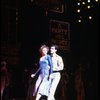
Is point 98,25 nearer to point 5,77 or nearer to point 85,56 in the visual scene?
point 85,56

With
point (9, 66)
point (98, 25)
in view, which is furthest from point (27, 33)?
point (98, 25)

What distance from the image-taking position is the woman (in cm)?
629

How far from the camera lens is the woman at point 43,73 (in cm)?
629

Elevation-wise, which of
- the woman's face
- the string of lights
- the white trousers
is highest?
the string of lights

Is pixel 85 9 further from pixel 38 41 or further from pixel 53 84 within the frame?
pixel 53 84

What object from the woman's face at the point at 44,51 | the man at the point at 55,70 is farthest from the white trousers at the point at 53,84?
the woman's face at the point at 44,51

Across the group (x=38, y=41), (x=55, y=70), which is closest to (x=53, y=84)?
(x=55, y=70)

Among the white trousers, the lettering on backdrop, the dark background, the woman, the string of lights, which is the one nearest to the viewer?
the dark background

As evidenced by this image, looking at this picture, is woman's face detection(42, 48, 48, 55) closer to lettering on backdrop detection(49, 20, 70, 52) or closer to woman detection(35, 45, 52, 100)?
woman detection(35, 45, 52, 100)

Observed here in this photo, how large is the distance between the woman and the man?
84mm

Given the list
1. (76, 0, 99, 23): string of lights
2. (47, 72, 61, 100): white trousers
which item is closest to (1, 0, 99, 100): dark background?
(76, 0, 99, 23): string of lights

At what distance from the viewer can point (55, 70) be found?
645 cm

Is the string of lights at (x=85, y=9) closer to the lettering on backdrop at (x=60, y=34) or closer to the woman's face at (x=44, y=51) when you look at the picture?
the lettering on backdrop at (x=60, y=34)

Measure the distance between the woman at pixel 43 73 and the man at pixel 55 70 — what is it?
0.08 meters
